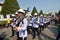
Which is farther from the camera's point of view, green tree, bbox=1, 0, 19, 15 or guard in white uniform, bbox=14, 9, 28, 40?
green tree, bbox=1, 0, 19, 15

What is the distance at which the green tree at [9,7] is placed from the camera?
46719 millimetres

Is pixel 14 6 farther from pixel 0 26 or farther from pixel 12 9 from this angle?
pixel 0 26

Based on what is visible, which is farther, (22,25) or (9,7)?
(9,7)

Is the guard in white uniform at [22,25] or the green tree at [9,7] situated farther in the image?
the green tree at [9,7]

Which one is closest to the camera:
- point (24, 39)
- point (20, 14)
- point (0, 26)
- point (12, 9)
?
point (20, 14)

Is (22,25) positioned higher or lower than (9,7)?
lower

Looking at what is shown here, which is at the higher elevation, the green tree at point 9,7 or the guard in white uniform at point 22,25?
the green tree at point 9,7

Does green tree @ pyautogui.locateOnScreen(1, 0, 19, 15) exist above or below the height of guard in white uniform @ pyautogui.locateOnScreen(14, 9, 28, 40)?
above

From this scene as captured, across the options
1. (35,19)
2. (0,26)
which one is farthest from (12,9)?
(35,19)

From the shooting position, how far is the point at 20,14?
19.9 ft

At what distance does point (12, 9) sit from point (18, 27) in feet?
135

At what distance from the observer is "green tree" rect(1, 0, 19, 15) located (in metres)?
46.7

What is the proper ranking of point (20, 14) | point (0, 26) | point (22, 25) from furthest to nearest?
point (0, 26) → point (22, 25) → point (20, 14)

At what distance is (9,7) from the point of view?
48.4m
